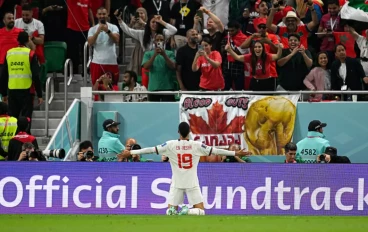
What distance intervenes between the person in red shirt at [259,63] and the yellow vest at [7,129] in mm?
4612

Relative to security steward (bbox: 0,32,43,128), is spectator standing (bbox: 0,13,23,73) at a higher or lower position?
higher

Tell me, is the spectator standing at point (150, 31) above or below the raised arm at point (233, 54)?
above

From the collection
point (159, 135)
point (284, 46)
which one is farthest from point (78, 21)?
point (284, 46)

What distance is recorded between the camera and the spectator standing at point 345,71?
22.0m

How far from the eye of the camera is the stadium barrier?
19.1m

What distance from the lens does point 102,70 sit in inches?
919

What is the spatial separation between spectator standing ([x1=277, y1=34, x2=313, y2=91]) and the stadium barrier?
3689mm

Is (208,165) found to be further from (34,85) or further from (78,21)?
(78,21)

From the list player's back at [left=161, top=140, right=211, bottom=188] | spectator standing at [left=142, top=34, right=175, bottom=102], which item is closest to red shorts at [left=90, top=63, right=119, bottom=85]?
spectator standing at [left=142, top=34, right=175, bottom=102]

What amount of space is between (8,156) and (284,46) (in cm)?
634

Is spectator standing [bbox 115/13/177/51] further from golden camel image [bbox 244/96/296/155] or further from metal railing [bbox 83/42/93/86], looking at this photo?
golden camel image [bbox 244/96/296/155]

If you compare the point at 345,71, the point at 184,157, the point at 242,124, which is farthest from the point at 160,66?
the point at 184,157

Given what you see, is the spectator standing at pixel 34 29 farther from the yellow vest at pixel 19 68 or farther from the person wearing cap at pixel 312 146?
the person wearing cap at pixel 312 146

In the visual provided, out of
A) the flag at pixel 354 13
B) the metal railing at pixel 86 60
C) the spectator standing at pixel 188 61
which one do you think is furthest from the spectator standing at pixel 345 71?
the metal railing at pixel 86 60
